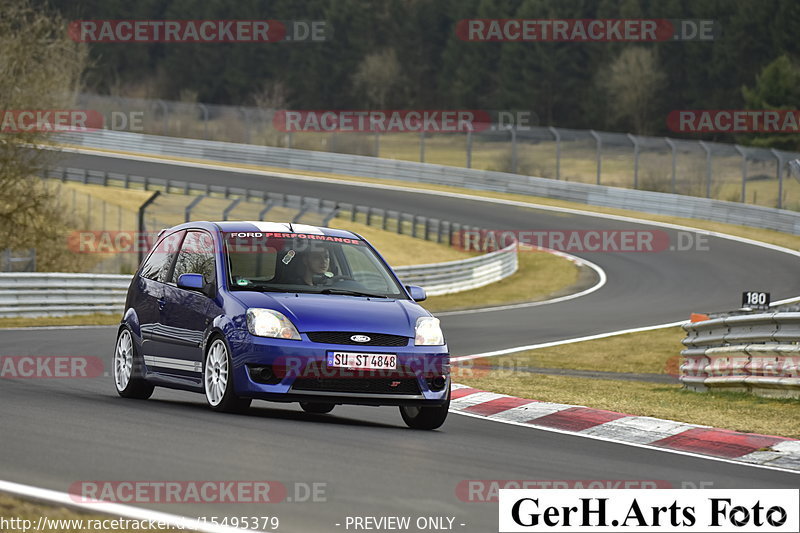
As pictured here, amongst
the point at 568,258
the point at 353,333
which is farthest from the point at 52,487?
the point at 568,258

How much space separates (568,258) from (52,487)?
1437 inches

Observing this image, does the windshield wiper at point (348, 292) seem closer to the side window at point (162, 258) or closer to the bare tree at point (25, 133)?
the side window at point (162, 258)

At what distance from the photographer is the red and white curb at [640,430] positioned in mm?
9688

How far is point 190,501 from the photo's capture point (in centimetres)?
662

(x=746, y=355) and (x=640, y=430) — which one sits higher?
(x=746, y=355)

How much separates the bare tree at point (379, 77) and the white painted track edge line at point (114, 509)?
92555 millimetres

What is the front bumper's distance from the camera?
9.91 m

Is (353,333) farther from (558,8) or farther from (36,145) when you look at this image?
(558,8)

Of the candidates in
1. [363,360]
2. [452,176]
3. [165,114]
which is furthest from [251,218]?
[165,114]

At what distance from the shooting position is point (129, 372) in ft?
38.7

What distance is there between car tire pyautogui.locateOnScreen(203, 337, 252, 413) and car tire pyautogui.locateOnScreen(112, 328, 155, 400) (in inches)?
49.7

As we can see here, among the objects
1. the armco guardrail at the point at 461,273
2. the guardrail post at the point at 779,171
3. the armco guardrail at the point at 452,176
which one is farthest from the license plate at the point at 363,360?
the guardrail post at the point at 779,171

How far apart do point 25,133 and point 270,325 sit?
71.9ft

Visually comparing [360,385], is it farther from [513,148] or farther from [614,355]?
[513,148]
